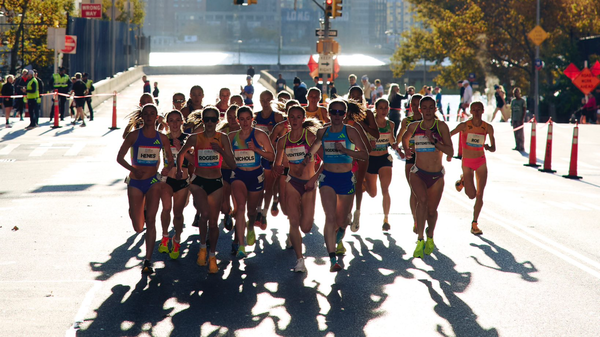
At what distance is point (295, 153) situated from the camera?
905cm

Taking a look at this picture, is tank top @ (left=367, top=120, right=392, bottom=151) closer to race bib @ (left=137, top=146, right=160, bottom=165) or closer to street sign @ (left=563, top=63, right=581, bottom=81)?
race bib @ (left=137, top=146, right=160, bottom=165)

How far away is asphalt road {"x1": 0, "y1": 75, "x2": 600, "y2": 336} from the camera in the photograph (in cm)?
695

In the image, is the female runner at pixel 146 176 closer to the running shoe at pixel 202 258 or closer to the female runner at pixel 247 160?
the running shoe at pixel 202 258

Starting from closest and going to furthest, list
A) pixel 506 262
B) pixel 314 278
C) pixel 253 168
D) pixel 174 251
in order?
pixel 314 278 → pixel 253 168 → pixel 506 262 → pixel 174 251

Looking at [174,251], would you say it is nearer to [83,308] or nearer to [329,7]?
[83,308]

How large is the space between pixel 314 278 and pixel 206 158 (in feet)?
5.92

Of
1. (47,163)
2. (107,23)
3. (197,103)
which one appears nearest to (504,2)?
(107,23)

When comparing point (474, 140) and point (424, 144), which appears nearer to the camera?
point (424, 144)

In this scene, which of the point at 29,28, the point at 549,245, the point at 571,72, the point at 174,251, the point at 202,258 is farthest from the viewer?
the point at 29,28

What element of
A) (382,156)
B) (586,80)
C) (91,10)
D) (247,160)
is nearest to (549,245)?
(382,156)

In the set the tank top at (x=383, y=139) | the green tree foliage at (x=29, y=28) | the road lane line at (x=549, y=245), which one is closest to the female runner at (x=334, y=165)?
the tank top at (x=383, y=139)

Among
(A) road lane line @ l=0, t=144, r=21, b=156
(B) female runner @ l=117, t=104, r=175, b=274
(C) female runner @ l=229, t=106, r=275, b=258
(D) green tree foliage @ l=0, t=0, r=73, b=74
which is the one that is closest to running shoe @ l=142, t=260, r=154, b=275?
(B) female runner @ l=117, t=104, r=175, b=274

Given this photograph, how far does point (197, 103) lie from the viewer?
501 inches

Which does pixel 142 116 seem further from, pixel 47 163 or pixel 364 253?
pixel 47 163
